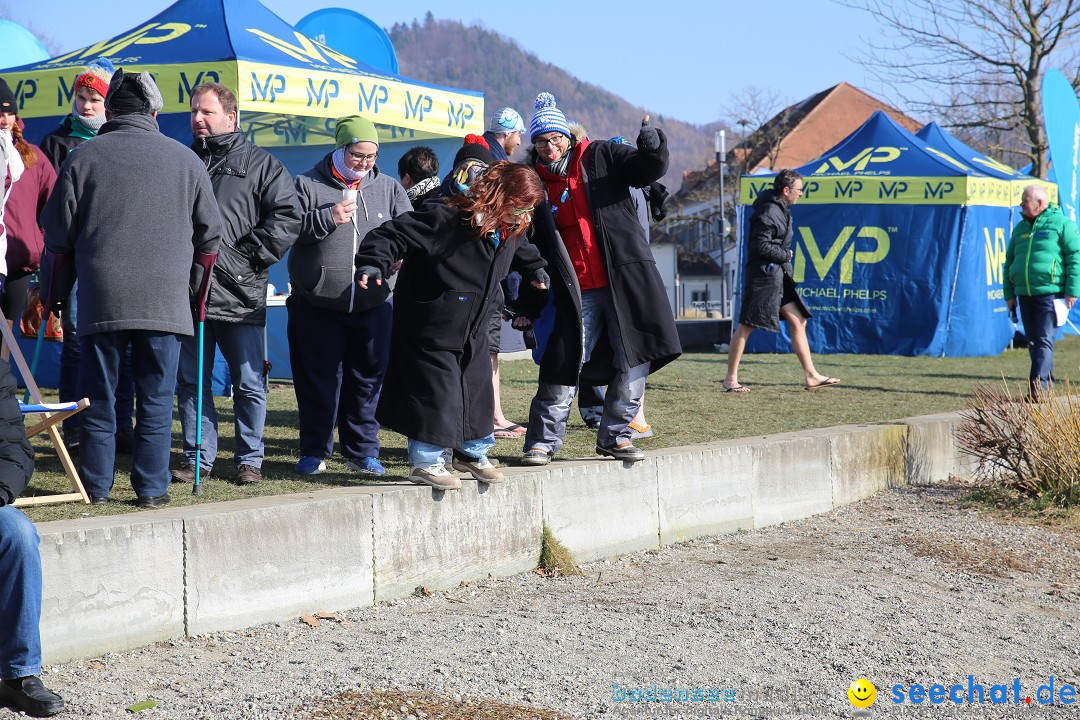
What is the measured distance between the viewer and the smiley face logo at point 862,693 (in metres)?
3.76

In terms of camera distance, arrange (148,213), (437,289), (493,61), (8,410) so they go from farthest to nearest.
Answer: (493,61) < (437,289) < (148,213) < (8,410)

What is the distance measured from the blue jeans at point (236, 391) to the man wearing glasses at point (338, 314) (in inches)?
8.9

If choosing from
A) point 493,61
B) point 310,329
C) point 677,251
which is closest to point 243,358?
point 310,329

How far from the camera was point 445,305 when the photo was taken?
4996 mm

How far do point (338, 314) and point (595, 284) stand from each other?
1.20m

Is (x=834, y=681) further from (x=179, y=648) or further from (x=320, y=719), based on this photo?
(x=179, y=648)

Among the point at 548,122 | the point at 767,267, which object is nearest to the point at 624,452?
the point at 548,122

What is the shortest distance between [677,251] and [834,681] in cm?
6283

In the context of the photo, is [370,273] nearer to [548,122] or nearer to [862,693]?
[548,122]

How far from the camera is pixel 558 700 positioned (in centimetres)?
368

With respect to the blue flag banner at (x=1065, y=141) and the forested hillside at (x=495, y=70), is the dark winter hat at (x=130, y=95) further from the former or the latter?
the forested hillside at (x=495, y=70)

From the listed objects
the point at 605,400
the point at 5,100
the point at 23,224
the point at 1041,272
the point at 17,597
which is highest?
the point at 5,100

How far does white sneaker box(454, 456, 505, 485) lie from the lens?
16.9 ft

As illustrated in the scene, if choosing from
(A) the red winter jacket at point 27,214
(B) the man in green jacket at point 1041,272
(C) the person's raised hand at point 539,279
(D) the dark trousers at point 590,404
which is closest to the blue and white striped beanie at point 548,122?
A: (C) the person's raised hand at point 539,279
